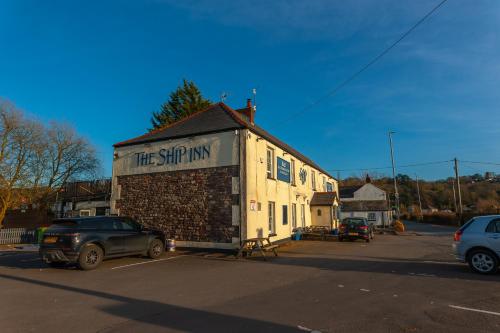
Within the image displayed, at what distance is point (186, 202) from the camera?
54.7ft

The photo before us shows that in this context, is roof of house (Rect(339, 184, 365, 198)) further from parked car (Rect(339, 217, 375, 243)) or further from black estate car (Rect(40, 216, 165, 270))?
black estate car (Rect(40, 216, 165, 270))

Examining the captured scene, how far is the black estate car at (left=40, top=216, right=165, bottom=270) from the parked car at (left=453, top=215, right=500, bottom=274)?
10.8 m

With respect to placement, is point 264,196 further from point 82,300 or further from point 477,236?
point 82,300

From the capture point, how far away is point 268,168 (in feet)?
61.4

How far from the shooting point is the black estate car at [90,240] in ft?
33.3

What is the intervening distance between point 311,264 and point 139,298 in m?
6.38

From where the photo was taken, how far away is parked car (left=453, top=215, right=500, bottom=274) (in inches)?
349

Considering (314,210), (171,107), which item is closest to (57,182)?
(171,107)

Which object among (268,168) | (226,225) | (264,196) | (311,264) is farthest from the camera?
(268,168)

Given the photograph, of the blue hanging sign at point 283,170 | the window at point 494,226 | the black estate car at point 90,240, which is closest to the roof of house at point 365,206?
the blue hanging sign at point 283,170

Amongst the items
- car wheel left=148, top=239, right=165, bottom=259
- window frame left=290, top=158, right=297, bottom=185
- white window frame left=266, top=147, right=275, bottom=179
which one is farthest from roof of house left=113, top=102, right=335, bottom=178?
car wheel left=148, top=239, right=165, bottom=259

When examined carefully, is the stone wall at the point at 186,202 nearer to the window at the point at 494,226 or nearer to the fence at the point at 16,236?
the fence at the point at 16,236

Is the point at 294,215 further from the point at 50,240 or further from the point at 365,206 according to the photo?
the point at 365,206

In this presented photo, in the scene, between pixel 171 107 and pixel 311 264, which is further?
pixel 171 107
